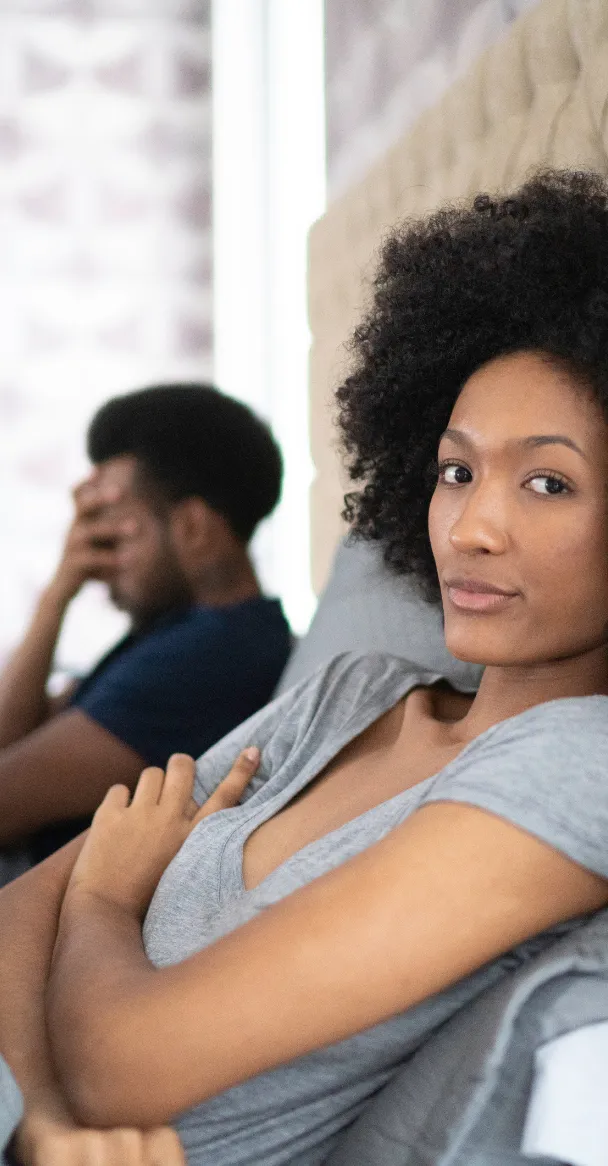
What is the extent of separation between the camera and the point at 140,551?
1984 millimetres

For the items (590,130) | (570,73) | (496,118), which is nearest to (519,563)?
(590,130)

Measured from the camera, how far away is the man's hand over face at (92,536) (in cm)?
202

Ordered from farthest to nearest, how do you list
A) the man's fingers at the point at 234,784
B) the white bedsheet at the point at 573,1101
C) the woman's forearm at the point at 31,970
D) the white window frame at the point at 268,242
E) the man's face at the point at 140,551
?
the white window frame at the point at 268,242
the man's face at the point at 140,551
the man's fingers at the point at 234,784
the woman's forearm at the point at 31,970
the white bedsheet at the point at 573,1101

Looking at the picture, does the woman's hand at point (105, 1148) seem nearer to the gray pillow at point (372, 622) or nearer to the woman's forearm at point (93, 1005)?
the woman's forearm at point (93, 1005)

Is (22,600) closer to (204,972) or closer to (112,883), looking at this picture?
(112,883)

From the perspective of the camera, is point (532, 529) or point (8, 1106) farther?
point (532, 529)

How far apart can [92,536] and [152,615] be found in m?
0.22

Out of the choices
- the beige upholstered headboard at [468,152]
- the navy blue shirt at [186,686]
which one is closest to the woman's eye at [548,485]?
the beige upholstered headboard at [468,152]

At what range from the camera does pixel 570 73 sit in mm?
1475

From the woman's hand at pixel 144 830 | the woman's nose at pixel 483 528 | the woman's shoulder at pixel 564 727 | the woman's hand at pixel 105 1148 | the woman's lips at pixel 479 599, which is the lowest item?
the woman's hand at pixel 105 1148

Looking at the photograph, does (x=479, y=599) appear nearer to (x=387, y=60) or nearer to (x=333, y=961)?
(x=333, y=961)

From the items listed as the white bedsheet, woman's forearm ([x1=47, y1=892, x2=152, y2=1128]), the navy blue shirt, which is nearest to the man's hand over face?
the navy blue shirt

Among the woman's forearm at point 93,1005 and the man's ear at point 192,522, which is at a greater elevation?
the man's ear at point 192,522

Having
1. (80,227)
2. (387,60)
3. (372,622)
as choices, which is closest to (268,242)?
(80,227)
